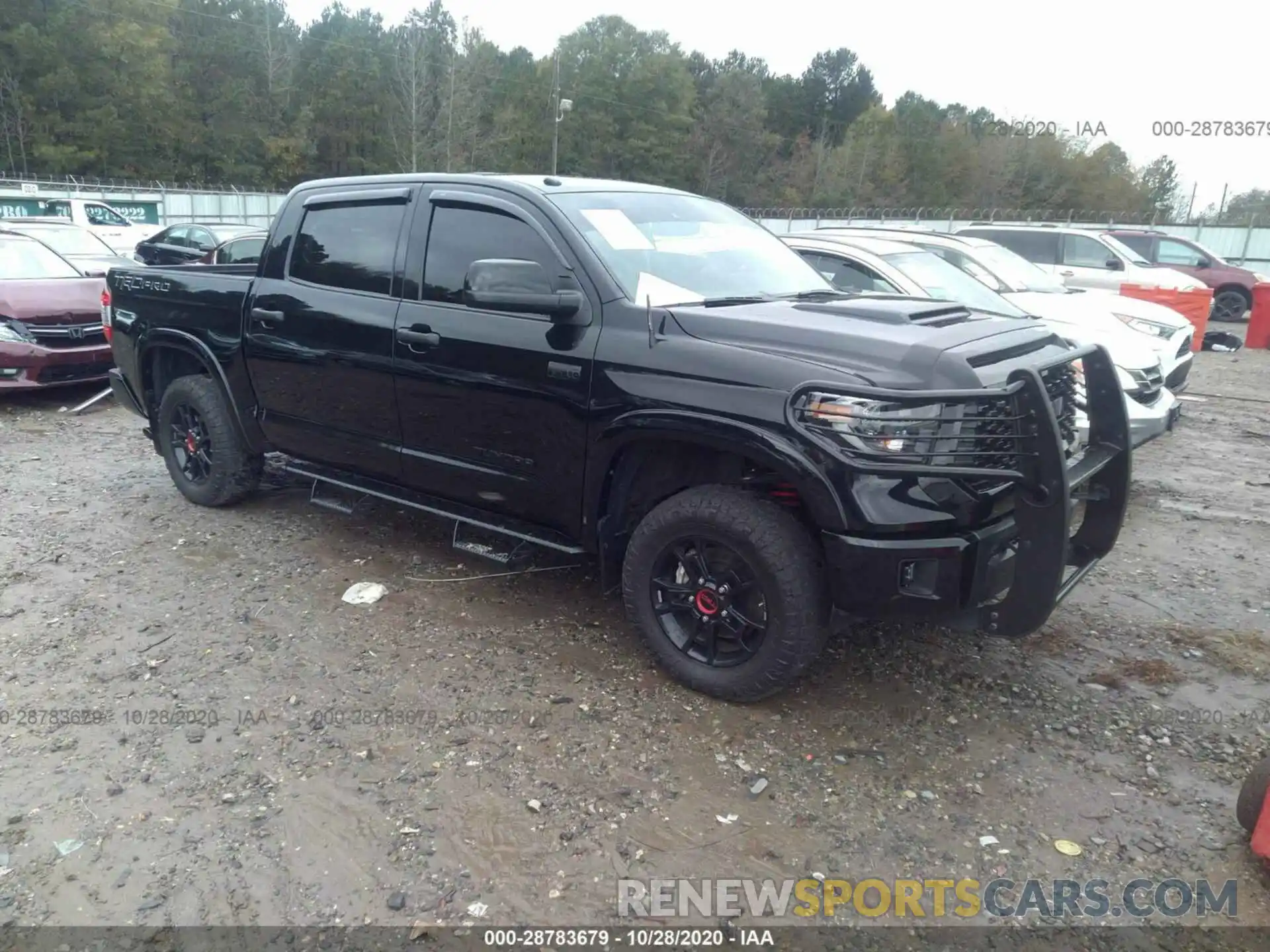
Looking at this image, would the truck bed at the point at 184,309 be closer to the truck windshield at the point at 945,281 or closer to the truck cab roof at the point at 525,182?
the truck cab roof at the point at 525,182

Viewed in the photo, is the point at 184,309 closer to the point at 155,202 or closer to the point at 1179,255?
the point at 1179,255

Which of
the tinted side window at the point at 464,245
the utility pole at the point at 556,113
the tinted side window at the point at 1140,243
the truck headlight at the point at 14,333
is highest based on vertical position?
the utility pole at the point at 556,113

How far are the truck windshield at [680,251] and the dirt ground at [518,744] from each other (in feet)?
5.21

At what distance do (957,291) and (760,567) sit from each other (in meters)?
4.75

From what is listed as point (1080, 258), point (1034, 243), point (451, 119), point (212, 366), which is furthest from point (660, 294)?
point (451, 119)

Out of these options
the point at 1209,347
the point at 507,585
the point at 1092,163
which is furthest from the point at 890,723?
the point at 1092,163

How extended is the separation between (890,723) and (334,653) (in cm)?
234

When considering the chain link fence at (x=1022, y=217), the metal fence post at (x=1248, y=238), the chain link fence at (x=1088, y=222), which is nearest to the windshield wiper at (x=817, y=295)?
the chain link fence at (x=1088, y=222)

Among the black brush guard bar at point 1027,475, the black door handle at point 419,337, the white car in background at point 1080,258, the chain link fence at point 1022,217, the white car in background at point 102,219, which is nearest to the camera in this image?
the black brush guard bar at point 1027,475

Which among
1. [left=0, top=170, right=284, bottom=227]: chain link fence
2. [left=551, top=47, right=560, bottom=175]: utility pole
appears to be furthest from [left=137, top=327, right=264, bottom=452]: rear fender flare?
[left=551, top=47, right=560, bottom=175]: utility pole

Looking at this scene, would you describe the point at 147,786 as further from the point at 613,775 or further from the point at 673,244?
the point at 673,244

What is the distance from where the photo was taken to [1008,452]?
9.84ft

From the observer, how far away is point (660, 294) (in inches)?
147

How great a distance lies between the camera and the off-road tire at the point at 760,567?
321 cm
